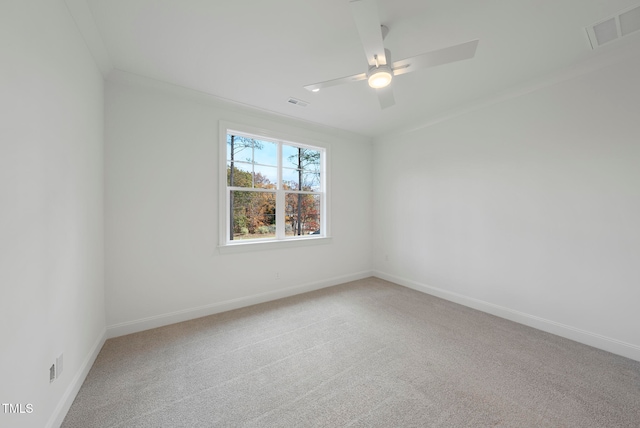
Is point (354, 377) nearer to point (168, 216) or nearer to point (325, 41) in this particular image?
point (168, 216)

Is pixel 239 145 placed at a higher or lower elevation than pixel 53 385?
higher

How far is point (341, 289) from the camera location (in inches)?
156

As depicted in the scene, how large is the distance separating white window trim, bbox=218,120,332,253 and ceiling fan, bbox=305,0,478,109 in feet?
5.20

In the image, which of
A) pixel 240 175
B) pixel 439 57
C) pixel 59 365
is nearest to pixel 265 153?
pixel 240 175

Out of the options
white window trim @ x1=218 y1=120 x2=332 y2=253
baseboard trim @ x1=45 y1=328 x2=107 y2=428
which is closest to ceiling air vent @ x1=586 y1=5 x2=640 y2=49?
white window trim @ x1=218 y1=120 x2=332 y2=253

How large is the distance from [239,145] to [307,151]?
1.16 m

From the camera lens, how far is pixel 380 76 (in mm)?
1810

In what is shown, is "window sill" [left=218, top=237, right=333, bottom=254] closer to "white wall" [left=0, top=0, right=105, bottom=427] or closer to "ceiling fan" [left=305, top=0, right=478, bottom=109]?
"white wall" [left=0, top=0, right=105, bottom=427]

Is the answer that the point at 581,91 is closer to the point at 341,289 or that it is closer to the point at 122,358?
the point at 341,289

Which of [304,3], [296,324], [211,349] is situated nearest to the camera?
[304,3]

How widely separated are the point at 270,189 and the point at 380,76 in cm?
Answer: 226

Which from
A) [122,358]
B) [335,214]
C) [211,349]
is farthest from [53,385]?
[335,214]

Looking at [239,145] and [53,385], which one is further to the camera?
[239,145]

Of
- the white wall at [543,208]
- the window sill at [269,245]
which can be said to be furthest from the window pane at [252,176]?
the white wall at [543,208]
